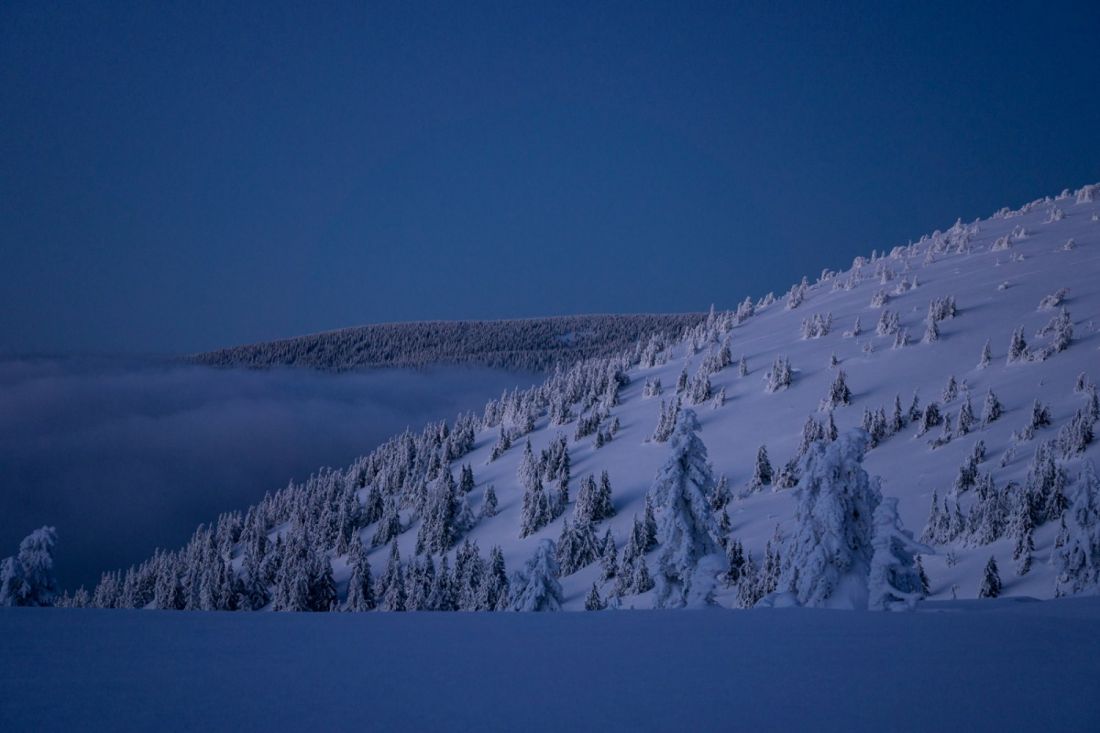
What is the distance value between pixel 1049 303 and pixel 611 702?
7858 cm

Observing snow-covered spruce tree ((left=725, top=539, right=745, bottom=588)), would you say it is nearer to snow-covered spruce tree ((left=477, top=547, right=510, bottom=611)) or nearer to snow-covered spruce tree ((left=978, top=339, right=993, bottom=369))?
snow-covered spruce tree ((left=477, top=547, right=510, bottom=611))

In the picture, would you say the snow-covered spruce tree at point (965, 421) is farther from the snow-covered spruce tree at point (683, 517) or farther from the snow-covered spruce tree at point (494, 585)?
the snow-covered spruce tree at point (494, 585)

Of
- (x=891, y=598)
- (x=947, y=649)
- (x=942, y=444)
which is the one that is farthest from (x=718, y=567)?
(x=942, y=444)

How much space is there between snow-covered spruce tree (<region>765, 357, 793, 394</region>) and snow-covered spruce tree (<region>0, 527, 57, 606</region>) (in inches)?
2338

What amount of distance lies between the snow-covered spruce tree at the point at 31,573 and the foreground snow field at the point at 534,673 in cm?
2525

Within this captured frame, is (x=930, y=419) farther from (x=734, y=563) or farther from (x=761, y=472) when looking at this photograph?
(x=734, y=563)

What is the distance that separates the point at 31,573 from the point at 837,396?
186 feet

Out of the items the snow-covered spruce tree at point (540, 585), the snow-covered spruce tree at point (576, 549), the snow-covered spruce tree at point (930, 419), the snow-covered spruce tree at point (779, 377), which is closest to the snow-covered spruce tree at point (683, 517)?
the snow-covered spruce tree at point (540, 585)

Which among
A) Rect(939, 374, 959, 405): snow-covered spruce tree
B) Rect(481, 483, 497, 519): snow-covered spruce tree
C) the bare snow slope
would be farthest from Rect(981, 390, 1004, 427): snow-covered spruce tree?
Rect(481, 483, 497, 519): snow-covered spruce tree

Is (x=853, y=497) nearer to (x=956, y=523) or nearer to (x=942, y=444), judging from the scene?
(x=956, y=523)

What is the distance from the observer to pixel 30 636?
451 cm

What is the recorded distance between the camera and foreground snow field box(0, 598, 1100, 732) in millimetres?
3203

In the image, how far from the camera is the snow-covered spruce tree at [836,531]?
17438 mm

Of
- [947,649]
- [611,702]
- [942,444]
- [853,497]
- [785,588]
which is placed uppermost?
[942,444]
